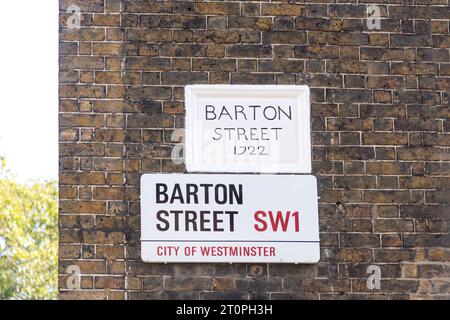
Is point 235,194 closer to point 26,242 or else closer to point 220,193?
point 220,193

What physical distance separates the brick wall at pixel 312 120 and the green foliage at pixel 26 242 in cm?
1200

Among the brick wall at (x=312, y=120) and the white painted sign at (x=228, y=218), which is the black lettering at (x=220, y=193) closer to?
the white painted sign at (x=228, y=218)

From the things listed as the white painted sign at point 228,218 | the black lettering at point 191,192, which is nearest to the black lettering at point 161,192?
the white painted sign at point 228,218

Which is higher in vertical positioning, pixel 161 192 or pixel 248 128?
pixel 248 128

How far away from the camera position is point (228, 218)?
655cm

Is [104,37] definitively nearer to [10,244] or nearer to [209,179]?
[209,179]

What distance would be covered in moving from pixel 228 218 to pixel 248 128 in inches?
24.3

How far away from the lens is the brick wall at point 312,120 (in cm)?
650

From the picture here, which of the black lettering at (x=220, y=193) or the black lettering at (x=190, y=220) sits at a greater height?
the black lettering at (x=220, y=193)

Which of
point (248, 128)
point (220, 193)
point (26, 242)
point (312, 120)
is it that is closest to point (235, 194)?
point (220, 193)

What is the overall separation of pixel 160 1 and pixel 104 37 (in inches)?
17.3

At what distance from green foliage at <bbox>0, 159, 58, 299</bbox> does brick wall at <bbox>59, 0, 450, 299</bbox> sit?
1200 centimetres

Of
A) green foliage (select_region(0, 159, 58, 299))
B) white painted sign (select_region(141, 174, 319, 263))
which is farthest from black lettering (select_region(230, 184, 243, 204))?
green foliage (select_region(0, 159, 58, 299))
